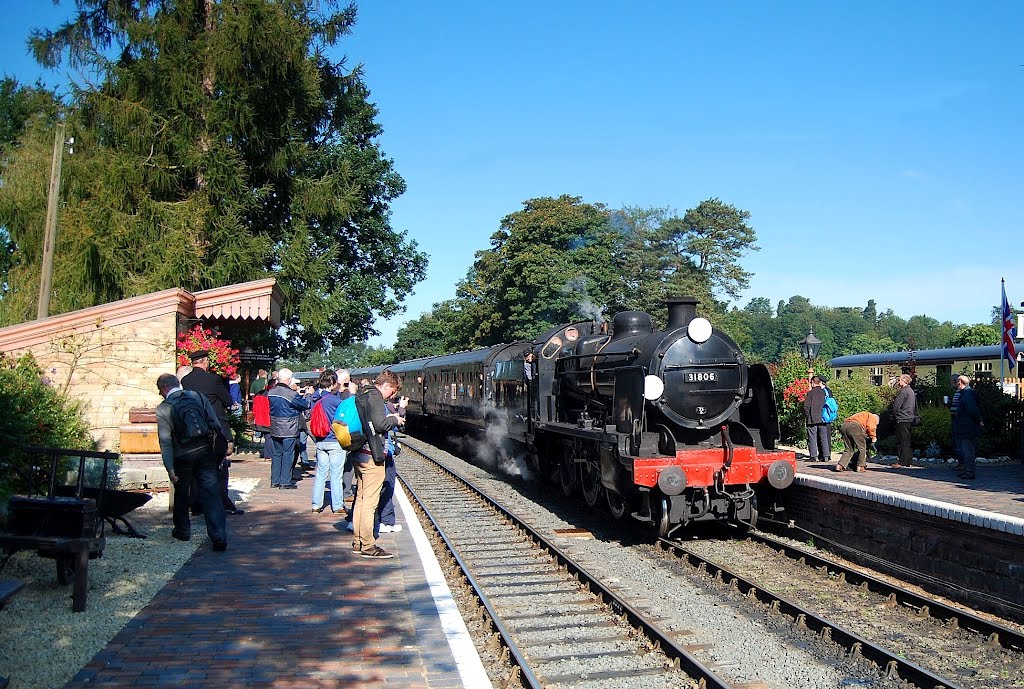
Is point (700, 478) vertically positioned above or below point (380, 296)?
below

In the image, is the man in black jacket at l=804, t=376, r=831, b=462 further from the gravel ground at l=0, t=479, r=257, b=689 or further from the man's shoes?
the gravel ground at l=0, t=479, r=257, b=689

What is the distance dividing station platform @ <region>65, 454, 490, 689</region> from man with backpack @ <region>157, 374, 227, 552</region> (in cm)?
40

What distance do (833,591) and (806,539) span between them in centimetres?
248

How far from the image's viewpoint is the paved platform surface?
890 cm

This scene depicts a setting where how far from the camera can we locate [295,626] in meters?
5.62

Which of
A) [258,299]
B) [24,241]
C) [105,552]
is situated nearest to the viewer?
[105,552]

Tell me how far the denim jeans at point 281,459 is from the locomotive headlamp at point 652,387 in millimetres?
5735

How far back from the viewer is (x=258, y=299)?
1466 cm

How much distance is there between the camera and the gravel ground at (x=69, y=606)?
15.6 ft

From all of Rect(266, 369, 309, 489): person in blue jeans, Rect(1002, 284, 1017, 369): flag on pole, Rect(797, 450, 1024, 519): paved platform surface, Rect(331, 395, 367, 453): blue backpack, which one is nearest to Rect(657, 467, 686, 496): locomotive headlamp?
Rect(797, 450, 1024, 519): paved platform surface

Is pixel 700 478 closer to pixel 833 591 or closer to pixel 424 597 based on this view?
pixel 833 591

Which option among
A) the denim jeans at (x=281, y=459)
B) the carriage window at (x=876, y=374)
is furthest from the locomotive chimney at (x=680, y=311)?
the carriage window at (x=876, y=374)

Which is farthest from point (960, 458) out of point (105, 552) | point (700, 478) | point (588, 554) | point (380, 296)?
point (380, 296)

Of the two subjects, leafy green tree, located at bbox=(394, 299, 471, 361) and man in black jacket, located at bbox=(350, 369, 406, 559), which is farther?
leafy green tree, located at bbox=(394, 299, 471, 361)
